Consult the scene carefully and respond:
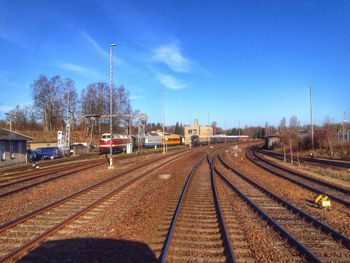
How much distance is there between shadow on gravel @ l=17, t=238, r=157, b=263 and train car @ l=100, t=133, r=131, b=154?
132 feet

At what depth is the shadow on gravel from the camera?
6250 mm

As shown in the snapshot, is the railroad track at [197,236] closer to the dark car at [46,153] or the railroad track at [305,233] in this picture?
the railroad track at [305,233]

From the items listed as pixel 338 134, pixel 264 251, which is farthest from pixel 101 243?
pixel 338 134

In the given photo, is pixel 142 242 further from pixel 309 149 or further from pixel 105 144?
pixel 309 149

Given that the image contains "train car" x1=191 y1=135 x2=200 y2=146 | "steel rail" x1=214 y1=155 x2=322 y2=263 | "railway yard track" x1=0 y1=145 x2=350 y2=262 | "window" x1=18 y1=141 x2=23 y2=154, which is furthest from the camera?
"train car" x1=191 y1=135 x2=200 y2=146

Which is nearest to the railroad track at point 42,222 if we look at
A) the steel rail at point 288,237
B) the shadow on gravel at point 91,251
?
the shadow on gravel at point 91,251

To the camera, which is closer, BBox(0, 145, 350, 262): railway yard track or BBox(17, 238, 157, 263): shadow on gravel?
BBox(17, 238, 157, 263): shadow on gravel

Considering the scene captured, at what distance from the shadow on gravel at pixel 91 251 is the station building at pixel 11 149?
27.7 metres

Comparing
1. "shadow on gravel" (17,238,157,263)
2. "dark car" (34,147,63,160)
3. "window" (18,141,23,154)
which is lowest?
"shadow on gravel" (17,238,157,263)

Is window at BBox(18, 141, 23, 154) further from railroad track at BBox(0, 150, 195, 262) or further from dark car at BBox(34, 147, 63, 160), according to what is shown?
railroad track at BBox(0, 150, 195, 262)

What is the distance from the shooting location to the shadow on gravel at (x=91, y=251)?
6250mm

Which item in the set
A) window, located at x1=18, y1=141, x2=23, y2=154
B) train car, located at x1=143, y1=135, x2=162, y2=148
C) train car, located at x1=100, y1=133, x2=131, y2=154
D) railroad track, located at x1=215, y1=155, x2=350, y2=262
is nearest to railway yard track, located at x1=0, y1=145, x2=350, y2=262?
railroad track, located at x1=215, y1=155, x2=350, y2=262

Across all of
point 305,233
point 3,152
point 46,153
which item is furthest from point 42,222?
point 46,153

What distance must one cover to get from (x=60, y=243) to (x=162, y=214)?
3.51 metres
